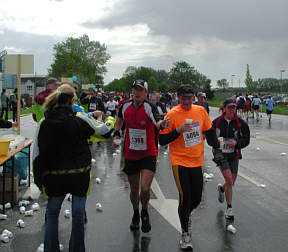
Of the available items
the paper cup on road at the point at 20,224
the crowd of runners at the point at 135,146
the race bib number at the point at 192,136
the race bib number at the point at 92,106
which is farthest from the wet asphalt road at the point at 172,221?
the race bib number at the point at 92,106

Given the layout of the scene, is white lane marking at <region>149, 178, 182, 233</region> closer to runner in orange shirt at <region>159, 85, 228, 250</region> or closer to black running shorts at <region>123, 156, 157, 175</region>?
runner in orange shirt at <region>159, 85, 228, 250</region>

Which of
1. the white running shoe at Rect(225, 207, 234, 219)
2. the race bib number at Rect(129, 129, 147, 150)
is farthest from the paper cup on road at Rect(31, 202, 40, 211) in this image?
the white running shoe at Rect(225, 207, 234, 219)

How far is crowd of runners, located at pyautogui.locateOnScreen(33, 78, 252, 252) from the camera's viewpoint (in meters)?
3.52

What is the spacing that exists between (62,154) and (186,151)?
1659mm

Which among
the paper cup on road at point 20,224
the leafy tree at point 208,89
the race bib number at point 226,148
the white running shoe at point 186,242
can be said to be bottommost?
the paper cup on road at point 20,224

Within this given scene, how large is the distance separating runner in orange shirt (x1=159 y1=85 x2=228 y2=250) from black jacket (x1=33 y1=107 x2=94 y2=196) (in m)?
1.31

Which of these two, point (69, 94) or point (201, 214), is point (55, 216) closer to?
point (69, 94)

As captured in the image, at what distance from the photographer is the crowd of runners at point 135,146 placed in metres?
3.52

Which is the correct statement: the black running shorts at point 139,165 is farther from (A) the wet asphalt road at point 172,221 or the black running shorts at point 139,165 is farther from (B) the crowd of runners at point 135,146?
(A) the wet asphalt road at point 172,221

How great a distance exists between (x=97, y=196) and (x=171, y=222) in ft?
6.09

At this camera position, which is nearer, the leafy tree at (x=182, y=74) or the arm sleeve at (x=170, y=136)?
the arm sleeve at (x=170, y=136)

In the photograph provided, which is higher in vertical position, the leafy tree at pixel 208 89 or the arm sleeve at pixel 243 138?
the leafy tree at pixel 208 89

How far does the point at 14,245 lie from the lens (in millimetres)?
4590

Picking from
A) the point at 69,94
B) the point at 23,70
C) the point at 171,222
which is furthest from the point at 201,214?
the point at 23,70
